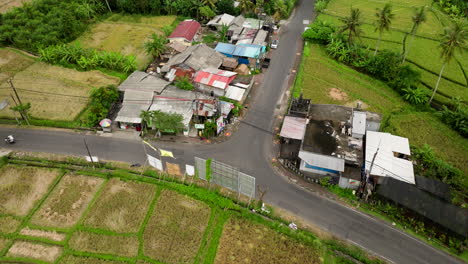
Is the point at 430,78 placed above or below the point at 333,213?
above

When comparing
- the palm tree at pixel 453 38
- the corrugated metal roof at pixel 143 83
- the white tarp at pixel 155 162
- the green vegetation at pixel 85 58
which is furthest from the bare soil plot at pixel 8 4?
the palm tree at pixel 453 38

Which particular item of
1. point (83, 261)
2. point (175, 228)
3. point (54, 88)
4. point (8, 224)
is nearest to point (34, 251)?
point (8, 224)

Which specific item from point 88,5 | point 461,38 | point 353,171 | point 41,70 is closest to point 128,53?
point 41,70

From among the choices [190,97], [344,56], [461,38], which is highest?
[461,38]

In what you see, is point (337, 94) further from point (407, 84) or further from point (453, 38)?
point (453, 38)

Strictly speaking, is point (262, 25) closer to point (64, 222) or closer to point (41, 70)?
point (41, 70)

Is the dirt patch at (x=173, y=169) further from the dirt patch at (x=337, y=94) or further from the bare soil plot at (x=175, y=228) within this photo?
the dirt patch at (x=337, y=94)
